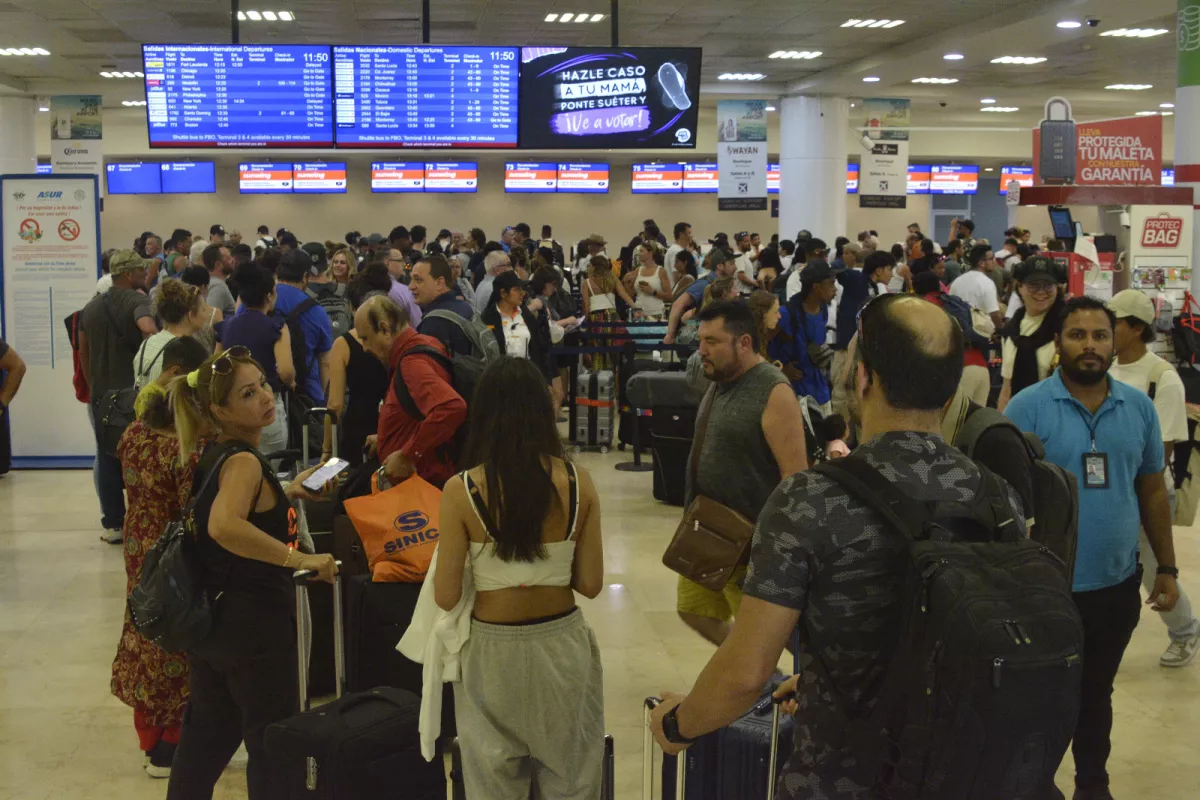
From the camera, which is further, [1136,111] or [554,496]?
[1136,111]

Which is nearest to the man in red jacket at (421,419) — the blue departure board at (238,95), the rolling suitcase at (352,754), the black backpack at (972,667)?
the rolling suitcase at (352,754)

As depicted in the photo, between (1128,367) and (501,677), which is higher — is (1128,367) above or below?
above

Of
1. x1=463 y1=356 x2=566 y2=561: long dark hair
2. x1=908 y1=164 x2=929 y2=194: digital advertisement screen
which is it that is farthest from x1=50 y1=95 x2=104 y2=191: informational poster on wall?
x1=463 y1=356 x2=566 y2=561: long dark hair

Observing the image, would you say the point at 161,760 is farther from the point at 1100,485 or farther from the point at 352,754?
the point at 1100,485

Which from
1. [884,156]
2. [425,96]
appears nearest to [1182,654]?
[425,96]

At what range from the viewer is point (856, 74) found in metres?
16.1

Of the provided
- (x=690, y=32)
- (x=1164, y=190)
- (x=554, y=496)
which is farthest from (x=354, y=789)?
(x=690, y=32)

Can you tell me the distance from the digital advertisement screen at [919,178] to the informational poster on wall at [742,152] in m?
8.81

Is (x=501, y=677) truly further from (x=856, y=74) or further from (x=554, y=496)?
(x=856, y=74)

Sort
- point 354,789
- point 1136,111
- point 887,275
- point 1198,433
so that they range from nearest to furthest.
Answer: point 354,789 → point 1198,433 → point 887,275 → point 1136,111

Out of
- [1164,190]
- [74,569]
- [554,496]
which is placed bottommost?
[74,569]

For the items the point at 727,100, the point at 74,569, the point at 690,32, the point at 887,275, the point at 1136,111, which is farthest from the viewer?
the point at 1136,111

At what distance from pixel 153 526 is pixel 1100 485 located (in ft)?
9.23

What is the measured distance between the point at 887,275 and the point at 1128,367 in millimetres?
5430
